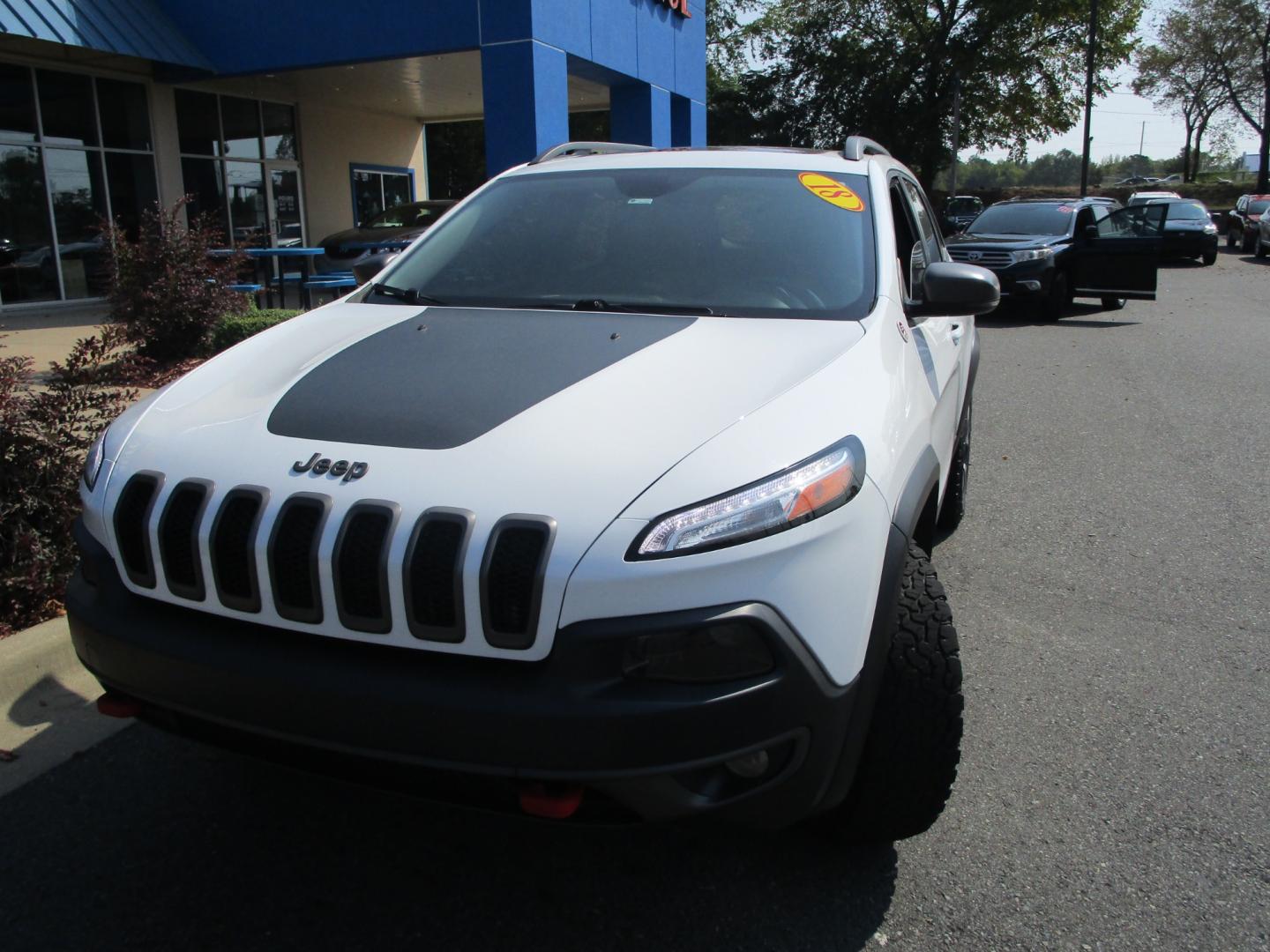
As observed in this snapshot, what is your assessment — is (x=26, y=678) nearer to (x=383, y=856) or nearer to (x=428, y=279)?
(x=383, y=856)

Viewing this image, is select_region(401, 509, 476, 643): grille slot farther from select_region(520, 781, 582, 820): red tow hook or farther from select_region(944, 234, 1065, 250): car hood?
select_region(944, 234, 1065, 250): car hood

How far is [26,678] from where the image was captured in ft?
10.8

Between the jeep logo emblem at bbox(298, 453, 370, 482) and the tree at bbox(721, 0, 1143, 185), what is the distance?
4205 centimetres

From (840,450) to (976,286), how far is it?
1.17m

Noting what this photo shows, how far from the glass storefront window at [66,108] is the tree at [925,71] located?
108 feet

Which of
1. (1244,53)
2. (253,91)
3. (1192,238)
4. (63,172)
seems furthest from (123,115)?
(1244,53)

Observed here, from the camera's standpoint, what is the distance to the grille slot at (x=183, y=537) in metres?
2.11

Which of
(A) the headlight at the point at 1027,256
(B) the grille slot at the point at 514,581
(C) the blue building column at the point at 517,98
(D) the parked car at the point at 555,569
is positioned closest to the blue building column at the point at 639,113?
(C) the blue building column at the point at 517,98

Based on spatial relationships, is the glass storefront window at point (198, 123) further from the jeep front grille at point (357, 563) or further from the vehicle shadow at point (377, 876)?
the jeep front grille at point (357, 563)

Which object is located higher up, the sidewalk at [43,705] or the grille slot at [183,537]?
the grille slot at [183,537]

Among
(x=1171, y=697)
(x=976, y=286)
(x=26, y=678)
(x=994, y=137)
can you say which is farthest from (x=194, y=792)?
(x=994, y=137)

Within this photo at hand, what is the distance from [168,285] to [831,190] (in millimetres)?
7252

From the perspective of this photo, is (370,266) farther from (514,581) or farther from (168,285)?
(168,285)

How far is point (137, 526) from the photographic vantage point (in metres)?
2.20
